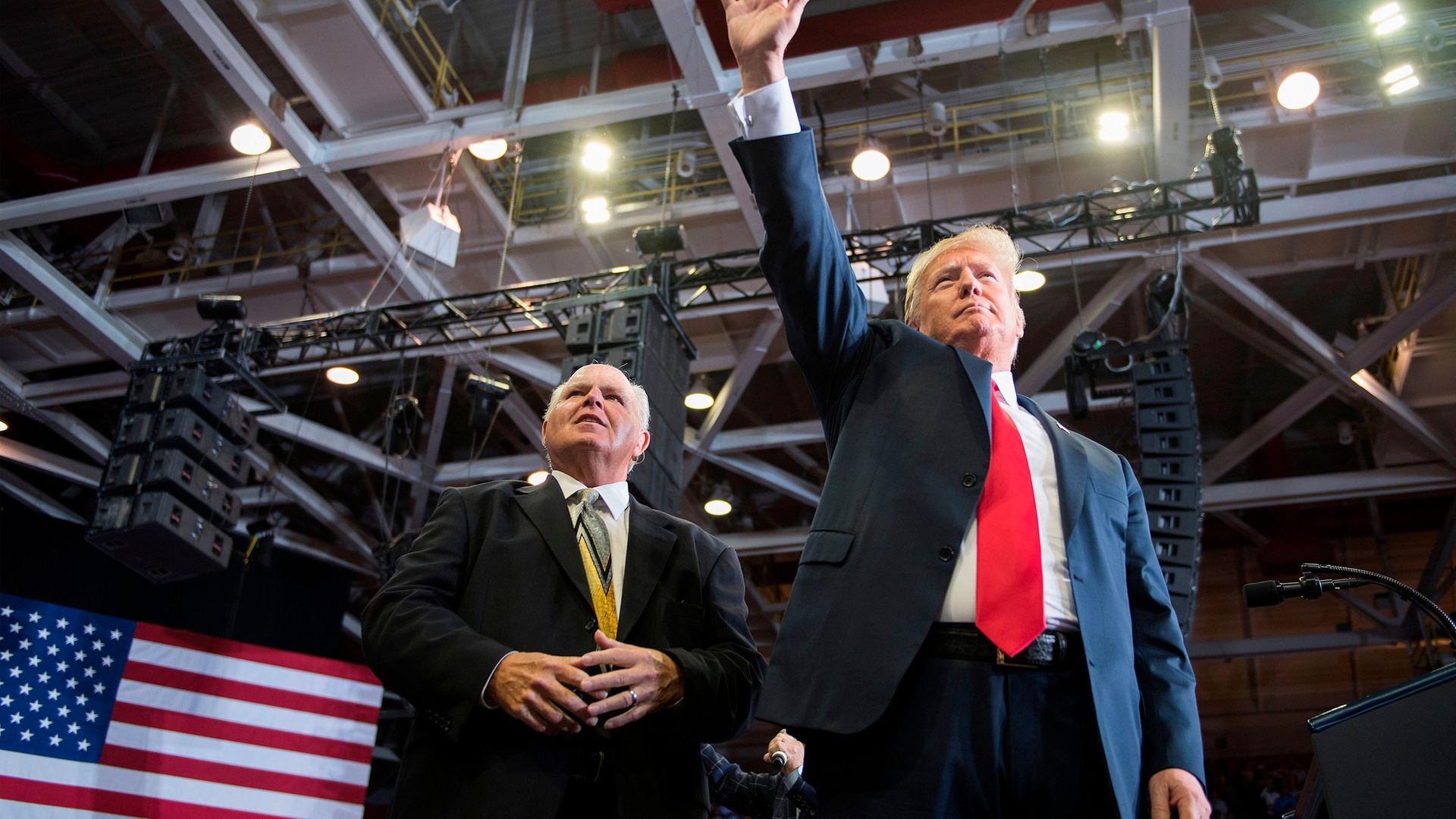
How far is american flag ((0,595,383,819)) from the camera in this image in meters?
6.35

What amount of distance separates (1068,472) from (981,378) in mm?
205

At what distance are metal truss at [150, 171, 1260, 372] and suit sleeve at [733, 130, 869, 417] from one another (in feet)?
15.1

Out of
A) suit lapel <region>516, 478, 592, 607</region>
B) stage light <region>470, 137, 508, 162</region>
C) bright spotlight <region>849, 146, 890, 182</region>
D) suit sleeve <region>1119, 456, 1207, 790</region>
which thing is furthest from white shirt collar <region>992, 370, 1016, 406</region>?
stage light <region>470, 137, 508, 162</region>

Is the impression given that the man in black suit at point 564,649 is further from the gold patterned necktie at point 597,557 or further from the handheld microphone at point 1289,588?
the handheld microphone at point 1289,588

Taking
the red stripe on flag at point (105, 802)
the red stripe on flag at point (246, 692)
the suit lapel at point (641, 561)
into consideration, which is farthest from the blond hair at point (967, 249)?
the red stripe on flag at point (246, 692)

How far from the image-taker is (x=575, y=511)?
7.09ft

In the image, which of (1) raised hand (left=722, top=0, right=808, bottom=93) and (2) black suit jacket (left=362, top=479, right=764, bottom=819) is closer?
(1) raised hand (left=722, top=0, right=808, bottom=93)

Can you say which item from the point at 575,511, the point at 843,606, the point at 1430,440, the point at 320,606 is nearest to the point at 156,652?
the point at 320,606

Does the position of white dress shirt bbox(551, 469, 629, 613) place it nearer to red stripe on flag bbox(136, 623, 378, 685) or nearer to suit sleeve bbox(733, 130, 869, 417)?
suit sleeve bbox(733, 130, 869, 417)

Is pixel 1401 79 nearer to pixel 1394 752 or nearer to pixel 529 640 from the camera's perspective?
pixel 1394 752

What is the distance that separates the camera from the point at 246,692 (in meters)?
7.18

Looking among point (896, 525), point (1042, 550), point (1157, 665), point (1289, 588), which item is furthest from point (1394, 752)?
point (1289, 588)

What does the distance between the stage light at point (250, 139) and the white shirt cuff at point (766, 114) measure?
674 cm

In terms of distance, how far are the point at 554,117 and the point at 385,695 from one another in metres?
9.50
